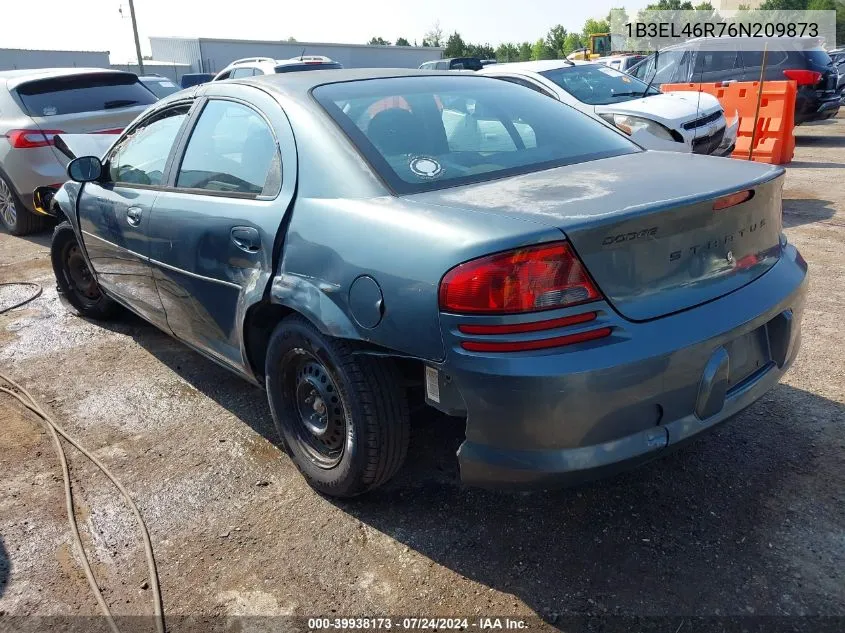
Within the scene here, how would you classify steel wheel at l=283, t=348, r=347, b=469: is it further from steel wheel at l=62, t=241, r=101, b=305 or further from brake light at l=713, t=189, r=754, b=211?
steel wheel at l=62, t=241, r=101, b=305

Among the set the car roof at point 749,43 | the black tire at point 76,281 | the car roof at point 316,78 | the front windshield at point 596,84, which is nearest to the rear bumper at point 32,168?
the black tire at point 76,281

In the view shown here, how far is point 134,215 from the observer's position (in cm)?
351

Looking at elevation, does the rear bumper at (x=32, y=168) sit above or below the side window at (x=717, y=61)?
below

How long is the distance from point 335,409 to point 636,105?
22.1 ft

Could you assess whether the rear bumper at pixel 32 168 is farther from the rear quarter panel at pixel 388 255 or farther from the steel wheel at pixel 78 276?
the rear quarter panel at pixel 388 255

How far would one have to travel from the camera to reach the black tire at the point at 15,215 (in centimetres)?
726

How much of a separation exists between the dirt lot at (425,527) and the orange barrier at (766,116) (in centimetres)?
716


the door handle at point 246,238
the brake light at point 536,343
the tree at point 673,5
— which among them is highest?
the tree at point 673,5

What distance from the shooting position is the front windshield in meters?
8.33

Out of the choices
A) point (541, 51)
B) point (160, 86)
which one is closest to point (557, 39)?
point (541, 51)

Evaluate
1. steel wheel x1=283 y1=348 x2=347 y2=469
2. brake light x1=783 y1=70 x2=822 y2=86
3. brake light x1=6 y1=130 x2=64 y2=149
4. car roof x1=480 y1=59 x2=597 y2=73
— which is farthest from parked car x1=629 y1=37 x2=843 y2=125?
steel wheel x1=283 y1=348 x2=347 y2=469

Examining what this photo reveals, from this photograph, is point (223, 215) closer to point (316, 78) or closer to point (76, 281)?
point (316, 78)

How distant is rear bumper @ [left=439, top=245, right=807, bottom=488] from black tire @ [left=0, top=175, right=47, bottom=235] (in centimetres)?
686

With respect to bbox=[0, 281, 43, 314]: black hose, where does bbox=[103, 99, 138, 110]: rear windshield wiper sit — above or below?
above
